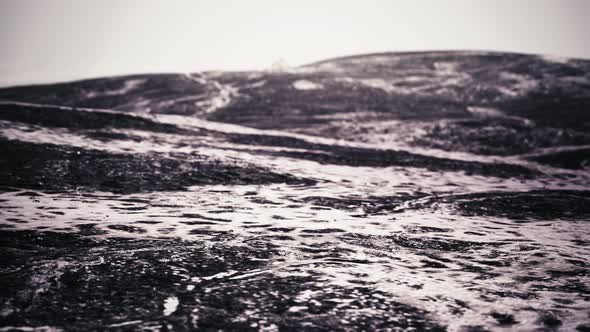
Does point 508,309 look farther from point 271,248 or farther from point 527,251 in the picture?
point 271,248

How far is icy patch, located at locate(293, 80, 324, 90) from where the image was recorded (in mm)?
38875

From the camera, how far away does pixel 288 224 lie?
837cm

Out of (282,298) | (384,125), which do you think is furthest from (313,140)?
(282,298)

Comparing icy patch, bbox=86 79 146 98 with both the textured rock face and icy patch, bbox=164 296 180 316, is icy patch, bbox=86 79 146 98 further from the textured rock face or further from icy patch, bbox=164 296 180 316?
icy patch, bbox=164 296 180 316

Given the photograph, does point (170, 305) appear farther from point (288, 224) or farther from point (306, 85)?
point (306, 85)

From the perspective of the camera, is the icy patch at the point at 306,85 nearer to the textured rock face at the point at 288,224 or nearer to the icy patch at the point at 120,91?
the textured rock face at the point at 288,224

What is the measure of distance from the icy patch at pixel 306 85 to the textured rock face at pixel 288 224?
1276cm

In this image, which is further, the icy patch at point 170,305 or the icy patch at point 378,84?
the icy patch at point 378,84

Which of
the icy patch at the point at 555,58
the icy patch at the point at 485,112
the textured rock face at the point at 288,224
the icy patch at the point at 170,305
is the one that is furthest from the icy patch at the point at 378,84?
the icy patch at the point at 170,305

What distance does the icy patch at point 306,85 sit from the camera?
38.9 m

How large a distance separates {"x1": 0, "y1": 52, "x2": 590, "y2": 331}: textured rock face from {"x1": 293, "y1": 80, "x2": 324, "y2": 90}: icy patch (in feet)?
41.9

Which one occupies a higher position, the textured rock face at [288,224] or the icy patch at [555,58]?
the icy patch at [555,58]

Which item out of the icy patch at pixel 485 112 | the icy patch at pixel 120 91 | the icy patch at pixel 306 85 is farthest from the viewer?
the icy patch at pixel 120 91

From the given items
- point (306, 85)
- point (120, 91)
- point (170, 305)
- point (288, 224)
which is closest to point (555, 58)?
point (306, 85)
